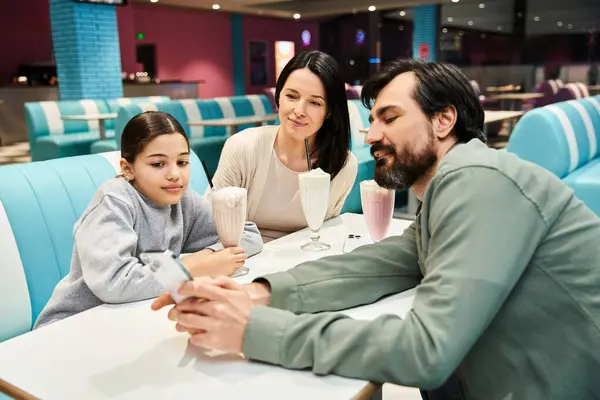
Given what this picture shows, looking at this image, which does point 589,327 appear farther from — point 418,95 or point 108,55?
point 108,55

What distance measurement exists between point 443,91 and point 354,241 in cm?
59

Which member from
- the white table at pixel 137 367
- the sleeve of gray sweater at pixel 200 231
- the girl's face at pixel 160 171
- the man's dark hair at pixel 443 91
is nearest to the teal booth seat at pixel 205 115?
the sleeve of gray sweater at pixel 200 231

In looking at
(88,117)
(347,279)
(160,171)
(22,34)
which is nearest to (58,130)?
(88,117)

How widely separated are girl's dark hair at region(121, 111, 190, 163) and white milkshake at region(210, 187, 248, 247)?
29cm

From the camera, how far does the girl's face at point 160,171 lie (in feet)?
4.65

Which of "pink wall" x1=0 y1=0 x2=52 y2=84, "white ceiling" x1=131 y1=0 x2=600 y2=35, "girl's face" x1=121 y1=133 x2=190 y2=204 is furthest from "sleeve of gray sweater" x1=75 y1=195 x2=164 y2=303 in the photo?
"white ceiling" x1=131 y1=0 x2=600 y2=35

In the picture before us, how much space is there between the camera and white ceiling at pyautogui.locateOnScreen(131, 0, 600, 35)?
39.3ft

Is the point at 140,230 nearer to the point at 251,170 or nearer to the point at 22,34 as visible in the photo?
the point at 251,170

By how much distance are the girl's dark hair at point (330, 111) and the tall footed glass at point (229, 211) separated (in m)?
0.84

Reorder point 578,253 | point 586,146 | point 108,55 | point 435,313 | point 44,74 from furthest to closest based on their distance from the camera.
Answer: point 44,74 → point 108,55 → point 586,146 → point 578,253 → point 435,313

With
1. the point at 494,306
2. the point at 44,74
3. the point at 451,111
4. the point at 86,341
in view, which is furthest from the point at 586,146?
the point at 44,74

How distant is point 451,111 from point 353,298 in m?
0.45

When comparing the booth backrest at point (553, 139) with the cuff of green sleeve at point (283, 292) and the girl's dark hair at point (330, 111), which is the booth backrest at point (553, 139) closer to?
the girl's dark hair at point (330, 111)

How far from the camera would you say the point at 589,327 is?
94 cm
